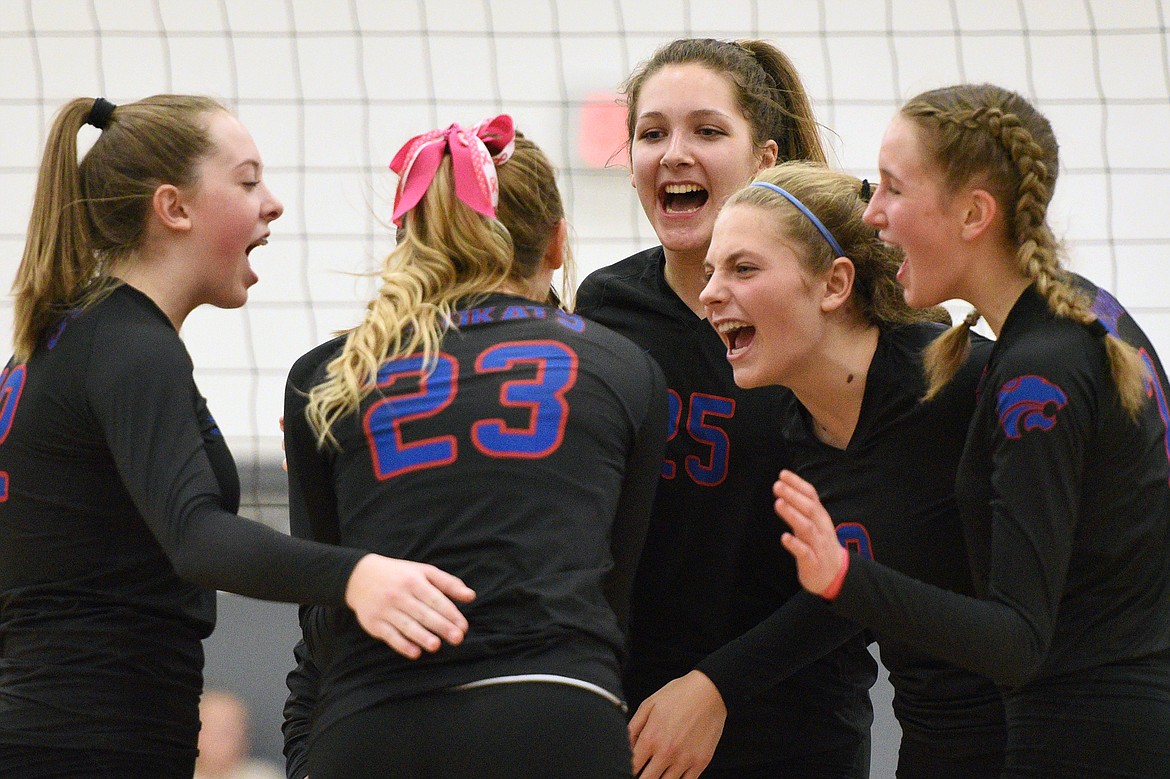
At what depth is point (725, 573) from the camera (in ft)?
7.27

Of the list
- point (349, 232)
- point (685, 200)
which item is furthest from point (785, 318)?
point (349, 232)

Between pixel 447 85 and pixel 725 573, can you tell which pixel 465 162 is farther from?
pixel 447 85

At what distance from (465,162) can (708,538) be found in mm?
765

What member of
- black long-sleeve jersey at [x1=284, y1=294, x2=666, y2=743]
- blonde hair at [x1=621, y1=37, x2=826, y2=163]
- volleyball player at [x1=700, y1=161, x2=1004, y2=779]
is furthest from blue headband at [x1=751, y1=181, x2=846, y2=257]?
black long-sleeve jersey at [x1=284, y1=294, x2=666, y2=743]

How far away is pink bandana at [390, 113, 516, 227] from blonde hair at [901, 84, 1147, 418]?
1.85 ft

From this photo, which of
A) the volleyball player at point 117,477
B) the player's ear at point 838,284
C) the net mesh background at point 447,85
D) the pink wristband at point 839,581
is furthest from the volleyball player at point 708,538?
the net mesh background at point 447,85

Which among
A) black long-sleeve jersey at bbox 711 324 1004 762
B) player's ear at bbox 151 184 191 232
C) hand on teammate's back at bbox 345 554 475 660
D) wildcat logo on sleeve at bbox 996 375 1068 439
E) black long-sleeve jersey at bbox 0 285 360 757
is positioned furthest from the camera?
player's ear at bbox 151 184 191 232

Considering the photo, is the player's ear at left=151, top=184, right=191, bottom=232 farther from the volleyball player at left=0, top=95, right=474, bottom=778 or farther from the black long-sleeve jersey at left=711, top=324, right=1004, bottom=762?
the black long-sleeve jersey at left=711, top=324, right=1004, bottom=762

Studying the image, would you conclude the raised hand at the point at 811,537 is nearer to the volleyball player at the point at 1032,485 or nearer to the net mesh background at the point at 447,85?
the volleyball player at the point at 1032,485

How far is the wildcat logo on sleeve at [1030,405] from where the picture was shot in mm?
1611

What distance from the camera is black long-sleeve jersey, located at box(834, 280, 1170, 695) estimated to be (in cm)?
159

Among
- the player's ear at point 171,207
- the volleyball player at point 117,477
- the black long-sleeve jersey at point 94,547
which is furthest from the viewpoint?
the player's ear at point 171,207

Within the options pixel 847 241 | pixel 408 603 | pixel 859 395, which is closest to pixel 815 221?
pixel 847 241

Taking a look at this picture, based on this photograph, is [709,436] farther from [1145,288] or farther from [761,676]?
[1145,288]
